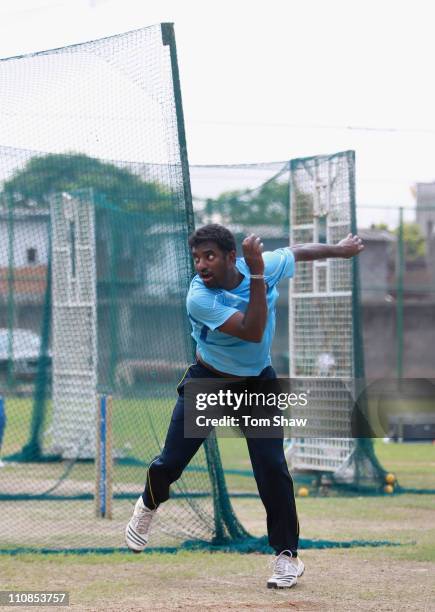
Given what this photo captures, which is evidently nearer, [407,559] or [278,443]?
[278,443]

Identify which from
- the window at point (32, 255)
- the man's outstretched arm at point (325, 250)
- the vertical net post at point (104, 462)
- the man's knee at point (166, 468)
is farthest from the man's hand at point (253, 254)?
the window at point (32, 255)

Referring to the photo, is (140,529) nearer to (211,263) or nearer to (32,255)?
(211,263)

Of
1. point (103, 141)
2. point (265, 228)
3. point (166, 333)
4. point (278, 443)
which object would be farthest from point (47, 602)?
point (265, 228)

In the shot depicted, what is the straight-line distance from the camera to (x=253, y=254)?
610 centimetres

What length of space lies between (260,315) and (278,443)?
0.89 metres

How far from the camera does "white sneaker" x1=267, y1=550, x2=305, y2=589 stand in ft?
21.7

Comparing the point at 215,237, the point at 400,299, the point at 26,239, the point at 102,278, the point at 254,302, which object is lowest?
the point at 400,299

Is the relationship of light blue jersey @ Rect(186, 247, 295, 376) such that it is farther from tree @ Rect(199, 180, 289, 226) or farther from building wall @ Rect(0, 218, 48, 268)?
tree @ Rect(199, 180, 289, 226)

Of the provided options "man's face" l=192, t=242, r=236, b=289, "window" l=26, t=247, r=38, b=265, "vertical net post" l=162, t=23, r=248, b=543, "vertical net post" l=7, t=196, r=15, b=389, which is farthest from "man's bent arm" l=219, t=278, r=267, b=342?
"window" l=26, t=247, r=38, b=265

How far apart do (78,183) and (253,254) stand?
829cm

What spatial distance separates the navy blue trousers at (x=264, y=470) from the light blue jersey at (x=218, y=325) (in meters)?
0.12

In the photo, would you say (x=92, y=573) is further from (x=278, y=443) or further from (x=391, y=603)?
(x=391, y=603)

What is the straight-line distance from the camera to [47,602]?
20.2ft

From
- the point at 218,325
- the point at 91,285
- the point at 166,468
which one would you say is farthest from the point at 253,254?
the point at 91,285
